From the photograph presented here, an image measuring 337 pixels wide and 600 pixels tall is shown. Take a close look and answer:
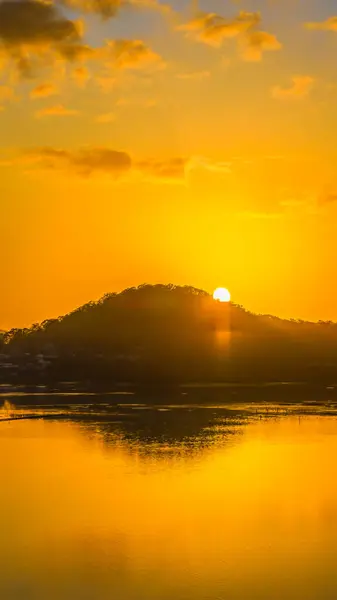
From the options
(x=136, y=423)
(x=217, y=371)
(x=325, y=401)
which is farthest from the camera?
(x=217, y=371)

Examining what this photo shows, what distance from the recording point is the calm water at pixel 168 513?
25.2 meters

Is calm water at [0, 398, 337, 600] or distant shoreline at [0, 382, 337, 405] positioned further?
distant shoreline at [0, 382, 337, 405]

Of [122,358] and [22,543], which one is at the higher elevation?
[122,358]

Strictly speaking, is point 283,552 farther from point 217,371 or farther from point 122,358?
point 122,358

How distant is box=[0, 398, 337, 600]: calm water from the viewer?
990 inches

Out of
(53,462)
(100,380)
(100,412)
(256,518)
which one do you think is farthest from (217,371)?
(256,518)

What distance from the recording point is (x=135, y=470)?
4481 centimetres

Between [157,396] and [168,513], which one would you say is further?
[157,396]

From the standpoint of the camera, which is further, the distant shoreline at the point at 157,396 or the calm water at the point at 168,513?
the distant shoreline at the point at 157,396

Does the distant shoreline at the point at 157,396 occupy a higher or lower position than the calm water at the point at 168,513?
higher

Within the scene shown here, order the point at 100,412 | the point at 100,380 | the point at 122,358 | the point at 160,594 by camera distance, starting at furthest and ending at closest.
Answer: the point at 122,358 < the point at 100,380 < the point at 100,412 < the point at 160,594

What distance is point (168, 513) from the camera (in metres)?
34.8

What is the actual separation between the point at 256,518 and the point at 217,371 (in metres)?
133

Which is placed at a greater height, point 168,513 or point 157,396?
point 157,396
